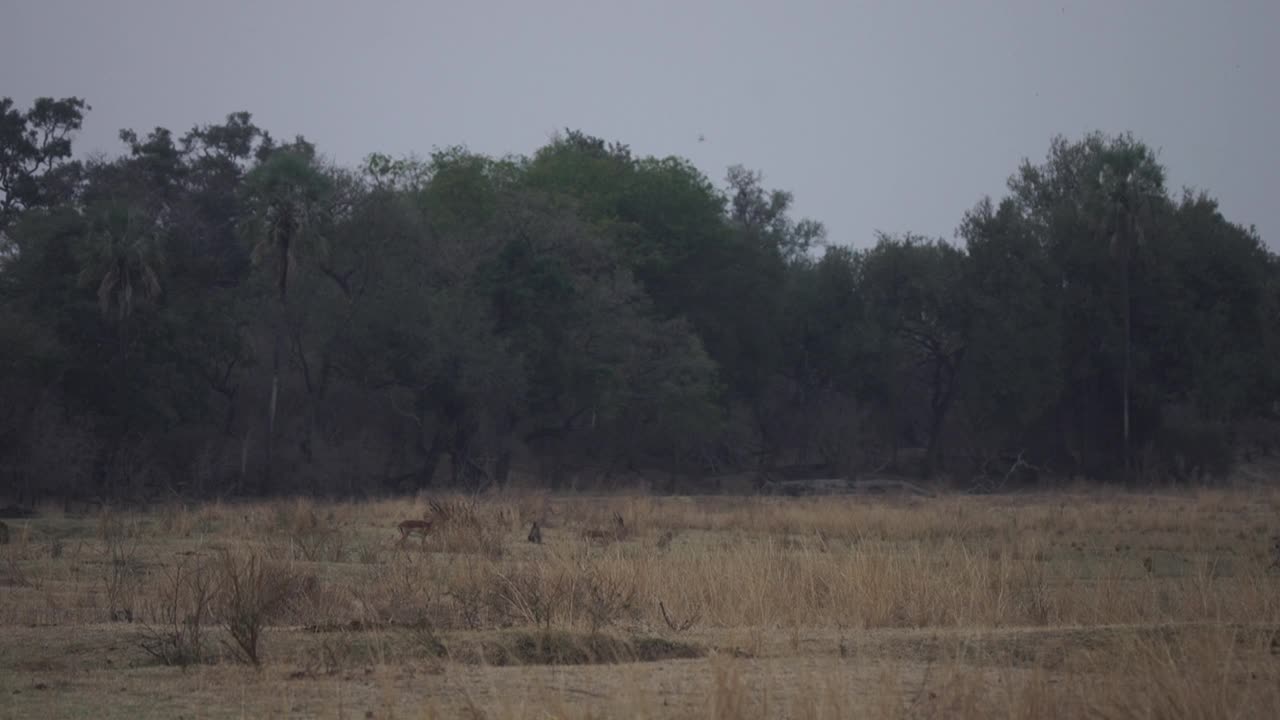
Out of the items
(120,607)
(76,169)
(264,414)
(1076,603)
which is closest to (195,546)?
(120,607)

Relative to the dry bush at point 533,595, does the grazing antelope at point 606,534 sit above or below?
below

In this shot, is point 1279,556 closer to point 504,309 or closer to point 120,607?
point 120,607

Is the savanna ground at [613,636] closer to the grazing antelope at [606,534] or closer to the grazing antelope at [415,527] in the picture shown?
the grazing antelope at [415,527]

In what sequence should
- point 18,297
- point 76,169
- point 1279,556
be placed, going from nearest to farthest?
point 1279,556, point 18,297, point 76,169

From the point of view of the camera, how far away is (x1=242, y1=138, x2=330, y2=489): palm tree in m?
43.0

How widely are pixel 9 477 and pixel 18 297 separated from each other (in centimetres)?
801

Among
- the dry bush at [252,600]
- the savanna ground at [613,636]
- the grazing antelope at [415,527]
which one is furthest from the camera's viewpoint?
the grazing antelope at [415,527]

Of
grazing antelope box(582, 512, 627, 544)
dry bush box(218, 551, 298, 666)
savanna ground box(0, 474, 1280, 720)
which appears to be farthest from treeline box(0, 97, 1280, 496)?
dry bush box(218, 551, 298, 666)

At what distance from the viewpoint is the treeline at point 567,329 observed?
4234 cm

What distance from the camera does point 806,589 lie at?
39.9 ft

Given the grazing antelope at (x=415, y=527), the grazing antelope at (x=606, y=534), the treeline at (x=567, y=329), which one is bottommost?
the grazing antelope at (x=606, y=534)

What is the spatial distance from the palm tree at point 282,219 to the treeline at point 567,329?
0.12 metres

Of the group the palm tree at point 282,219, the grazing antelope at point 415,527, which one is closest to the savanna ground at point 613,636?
the grazing antelope at point 415,527

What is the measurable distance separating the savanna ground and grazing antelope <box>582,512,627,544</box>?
2.44 meters
